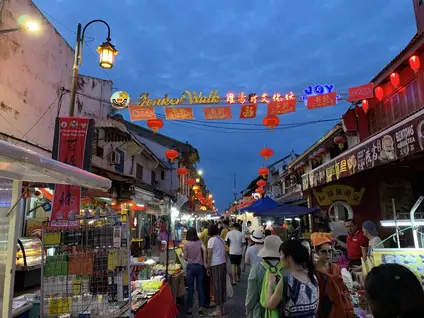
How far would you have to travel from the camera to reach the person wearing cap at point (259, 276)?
4203 mm

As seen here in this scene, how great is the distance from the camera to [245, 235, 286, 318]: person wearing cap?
4.20m

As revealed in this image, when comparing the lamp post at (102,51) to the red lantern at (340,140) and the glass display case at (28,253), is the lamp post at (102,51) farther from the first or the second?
the red lantern at (340,140)

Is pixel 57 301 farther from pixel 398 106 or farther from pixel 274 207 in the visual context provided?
pixel 398 106

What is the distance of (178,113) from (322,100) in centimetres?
438

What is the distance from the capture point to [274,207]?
43.1ft

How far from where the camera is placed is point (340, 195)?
10.5 meters

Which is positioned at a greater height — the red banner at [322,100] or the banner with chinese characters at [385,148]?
the red banner at [322,100]

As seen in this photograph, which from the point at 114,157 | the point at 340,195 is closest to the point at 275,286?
the point at 340,195

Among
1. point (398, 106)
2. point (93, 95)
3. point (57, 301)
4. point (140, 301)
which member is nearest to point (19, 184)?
point (57, 301)

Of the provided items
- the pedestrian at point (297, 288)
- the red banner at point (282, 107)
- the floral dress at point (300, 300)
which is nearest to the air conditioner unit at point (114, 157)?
the red banner at point (282, 107)

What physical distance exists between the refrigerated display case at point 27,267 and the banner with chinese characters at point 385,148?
305 inches

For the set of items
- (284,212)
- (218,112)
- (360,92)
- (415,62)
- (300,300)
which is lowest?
(300,300)

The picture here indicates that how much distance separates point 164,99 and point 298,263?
791 cm

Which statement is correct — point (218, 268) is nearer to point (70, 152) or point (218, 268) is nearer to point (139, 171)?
point (70, 152)
